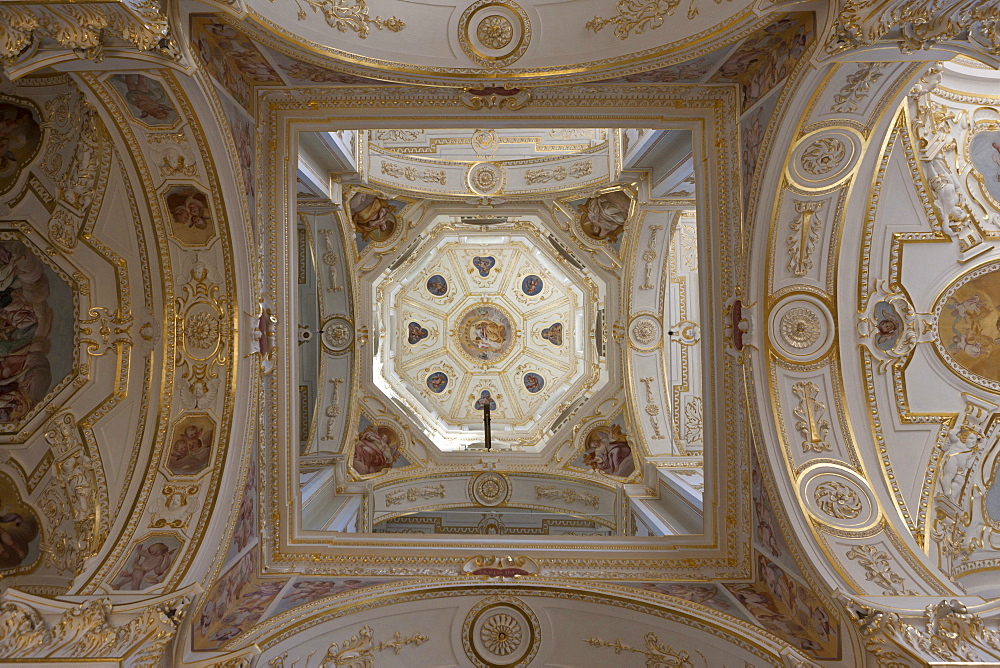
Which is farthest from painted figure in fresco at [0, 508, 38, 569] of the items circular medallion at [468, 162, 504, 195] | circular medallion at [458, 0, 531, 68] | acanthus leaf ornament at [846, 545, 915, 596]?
acanthus leaf ornament at [846, 545, 915, 596]

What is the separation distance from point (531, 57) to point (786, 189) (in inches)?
164

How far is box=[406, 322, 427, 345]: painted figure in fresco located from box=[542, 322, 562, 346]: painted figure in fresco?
14.5 feet

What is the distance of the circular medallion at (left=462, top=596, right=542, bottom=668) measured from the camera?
26.1 ft

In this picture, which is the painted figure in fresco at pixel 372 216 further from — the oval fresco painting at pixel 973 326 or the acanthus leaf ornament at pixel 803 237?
the oval fresco painting at pixel 973 326

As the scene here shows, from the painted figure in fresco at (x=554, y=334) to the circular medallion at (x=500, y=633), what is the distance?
12.1 m

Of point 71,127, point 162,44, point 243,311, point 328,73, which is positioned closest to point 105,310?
point 243,311

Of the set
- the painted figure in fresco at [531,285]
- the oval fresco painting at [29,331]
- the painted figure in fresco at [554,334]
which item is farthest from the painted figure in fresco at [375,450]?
the oval fresco painting at [29,331]

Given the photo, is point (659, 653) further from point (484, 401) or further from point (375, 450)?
point (484, 401)

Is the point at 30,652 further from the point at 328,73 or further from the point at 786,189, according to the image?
the point at 786,189

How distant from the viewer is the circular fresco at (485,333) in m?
20.7

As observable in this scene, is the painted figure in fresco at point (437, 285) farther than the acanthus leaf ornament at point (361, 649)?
Yes

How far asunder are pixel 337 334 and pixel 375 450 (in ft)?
11.4

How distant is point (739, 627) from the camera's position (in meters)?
7.23

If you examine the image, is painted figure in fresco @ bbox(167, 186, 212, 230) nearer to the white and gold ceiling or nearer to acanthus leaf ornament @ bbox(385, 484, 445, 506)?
the white and gold ceiling
